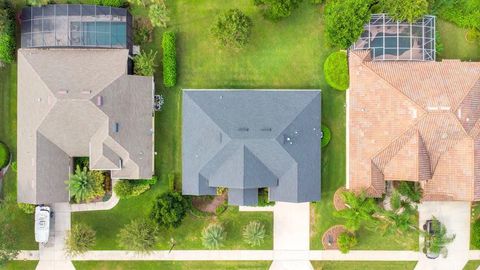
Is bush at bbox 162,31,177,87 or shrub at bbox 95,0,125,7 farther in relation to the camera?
bush at bbox 162,31,177,87

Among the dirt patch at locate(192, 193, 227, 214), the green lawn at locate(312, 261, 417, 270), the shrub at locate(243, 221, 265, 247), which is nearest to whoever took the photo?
the shrub at locate(243, 221, 265, 247)

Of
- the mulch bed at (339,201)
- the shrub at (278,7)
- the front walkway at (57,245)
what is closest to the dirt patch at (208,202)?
the mulch bed at (339,201)

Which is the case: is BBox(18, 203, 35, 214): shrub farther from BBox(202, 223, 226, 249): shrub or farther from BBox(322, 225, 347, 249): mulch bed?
BBox(322, 225, 347, 249): mulch bed

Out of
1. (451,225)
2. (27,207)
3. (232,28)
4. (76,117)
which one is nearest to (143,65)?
(76,117)

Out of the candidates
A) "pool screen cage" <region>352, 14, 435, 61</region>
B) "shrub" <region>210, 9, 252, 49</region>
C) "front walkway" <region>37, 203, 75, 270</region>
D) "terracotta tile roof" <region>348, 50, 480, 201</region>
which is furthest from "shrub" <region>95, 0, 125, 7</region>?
"pool screen cage" <region>352, 14, 435, 61</region>

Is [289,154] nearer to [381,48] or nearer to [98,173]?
[381,48]

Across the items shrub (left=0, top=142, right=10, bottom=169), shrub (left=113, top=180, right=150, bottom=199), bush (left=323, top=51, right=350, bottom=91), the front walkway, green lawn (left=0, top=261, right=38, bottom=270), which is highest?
bush (left=323, top=51, right=350, bottom=91)

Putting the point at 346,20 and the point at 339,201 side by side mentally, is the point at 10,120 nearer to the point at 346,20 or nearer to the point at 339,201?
the point at 339,201
